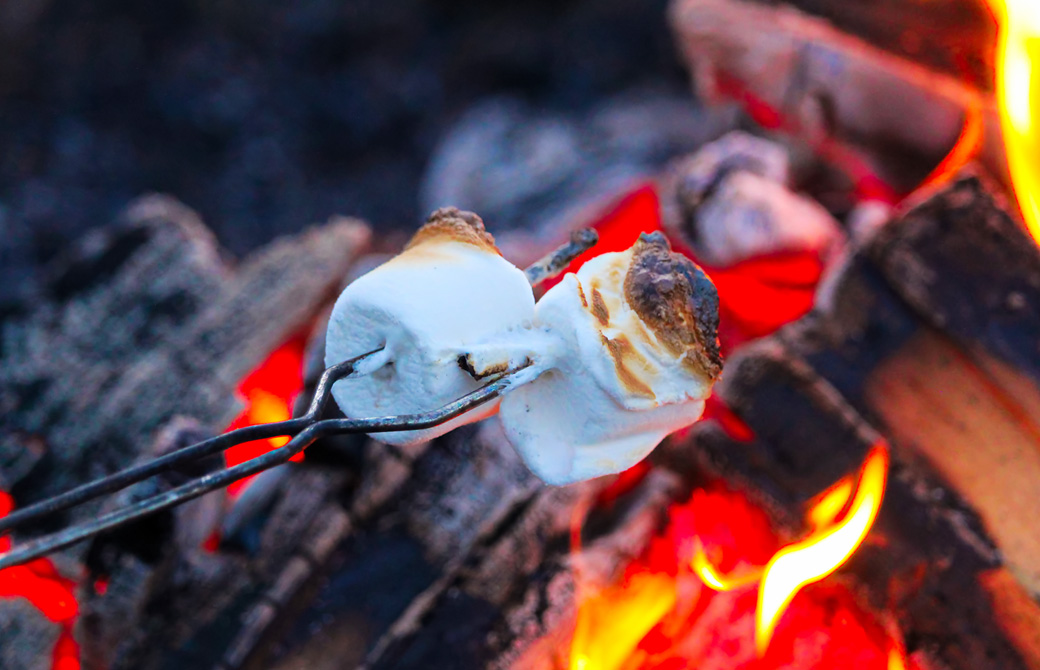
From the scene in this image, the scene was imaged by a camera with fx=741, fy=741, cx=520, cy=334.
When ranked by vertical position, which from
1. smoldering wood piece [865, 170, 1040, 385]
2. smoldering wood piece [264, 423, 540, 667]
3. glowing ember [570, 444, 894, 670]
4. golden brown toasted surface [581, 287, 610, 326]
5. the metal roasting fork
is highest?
the metal roasting fork

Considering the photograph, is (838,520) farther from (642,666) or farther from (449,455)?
(449,455)

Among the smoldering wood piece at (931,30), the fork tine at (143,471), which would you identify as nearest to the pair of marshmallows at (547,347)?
the fork tine at (143,471)

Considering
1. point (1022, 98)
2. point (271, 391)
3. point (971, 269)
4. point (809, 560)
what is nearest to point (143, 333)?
point (271, 391)

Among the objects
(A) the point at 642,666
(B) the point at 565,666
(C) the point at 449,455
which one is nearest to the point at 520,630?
(B) the point at 565,666

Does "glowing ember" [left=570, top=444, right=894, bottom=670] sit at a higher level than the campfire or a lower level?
lower

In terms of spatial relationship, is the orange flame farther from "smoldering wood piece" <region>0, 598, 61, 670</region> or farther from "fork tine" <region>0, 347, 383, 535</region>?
"smoldering wood piece" <region>0, 598, 61, 670</region>

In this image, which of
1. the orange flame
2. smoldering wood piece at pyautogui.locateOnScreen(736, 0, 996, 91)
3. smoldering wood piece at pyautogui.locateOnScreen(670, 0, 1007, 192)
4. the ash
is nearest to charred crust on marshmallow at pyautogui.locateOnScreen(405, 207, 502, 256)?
the orange flame

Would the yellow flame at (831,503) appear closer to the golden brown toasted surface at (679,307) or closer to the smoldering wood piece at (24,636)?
the golden brown toasted surface at (679,307)
